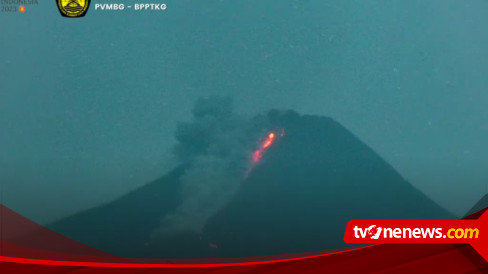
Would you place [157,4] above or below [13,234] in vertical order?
above

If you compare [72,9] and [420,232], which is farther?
[72,9]

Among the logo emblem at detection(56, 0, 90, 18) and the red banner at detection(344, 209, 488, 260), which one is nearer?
the red banner at detection(344, 209, 488, 260)

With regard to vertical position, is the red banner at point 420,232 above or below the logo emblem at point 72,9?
below

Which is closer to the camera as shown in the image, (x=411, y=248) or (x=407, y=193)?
(x=411, y=248)

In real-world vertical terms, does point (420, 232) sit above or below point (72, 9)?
below

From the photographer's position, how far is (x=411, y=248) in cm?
264

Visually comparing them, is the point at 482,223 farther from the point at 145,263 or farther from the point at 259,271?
the point at 145,263

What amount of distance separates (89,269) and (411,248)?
204cm

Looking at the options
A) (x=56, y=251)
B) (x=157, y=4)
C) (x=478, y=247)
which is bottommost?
(x=478, y=247)

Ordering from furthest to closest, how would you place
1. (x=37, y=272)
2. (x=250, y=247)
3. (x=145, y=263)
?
1. (x=250, y=247)
2. (x=145, y=263)
3. (x=37, y=272)

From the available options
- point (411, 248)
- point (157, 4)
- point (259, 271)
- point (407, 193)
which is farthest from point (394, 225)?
point (157, 4)

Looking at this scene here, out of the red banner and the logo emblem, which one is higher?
the logo emblem

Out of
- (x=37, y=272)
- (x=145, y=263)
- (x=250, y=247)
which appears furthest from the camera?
(x=250, y=247)

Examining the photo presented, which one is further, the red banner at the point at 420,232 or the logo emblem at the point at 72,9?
the logo emblem at the point at 72,9
